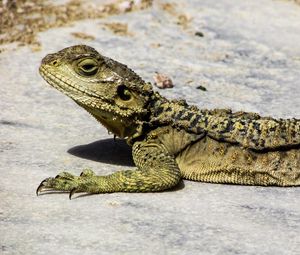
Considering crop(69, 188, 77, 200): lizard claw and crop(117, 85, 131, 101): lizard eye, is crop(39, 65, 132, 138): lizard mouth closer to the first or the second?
crop(117, 85, 131, 101): lizard eye

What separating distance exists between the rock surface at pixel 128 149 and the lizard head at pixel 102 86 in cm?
51

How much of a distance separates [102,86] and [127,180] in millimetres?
1009

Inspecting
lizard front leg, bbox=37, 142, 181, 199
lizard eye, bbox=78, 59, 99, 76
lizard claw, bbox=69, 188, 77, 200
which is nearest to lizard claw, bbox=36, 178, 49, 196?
lizard front leg, bbox=37, 142, 181, 199

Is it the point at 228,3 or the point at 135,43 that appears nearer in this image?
the point at 135,43

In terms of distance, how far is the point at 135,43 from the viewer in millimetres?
11391

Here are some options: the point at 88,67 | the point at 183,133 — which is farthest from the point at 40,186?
the point at 183,133

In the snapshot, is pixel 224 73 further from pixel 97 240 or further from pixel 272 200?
pixel 97 240

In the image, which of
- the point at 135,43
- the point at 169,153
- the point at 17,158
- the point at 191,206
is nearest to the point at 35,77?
the point at 135,43

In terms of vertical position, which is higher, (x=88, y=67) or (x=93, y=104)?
(x=88, y=67)

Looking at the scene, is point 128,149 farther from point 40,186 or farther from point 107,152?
point 40,186

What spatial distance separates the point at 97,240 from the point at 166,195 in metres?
1.14

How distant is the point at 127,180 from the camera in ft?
23.5

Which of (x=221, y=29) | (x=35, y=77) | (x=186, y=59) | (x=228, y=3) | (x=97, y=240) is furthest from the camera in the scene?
(x=228, y=3)

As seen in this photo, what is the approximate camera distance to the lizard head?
25.1 feet
